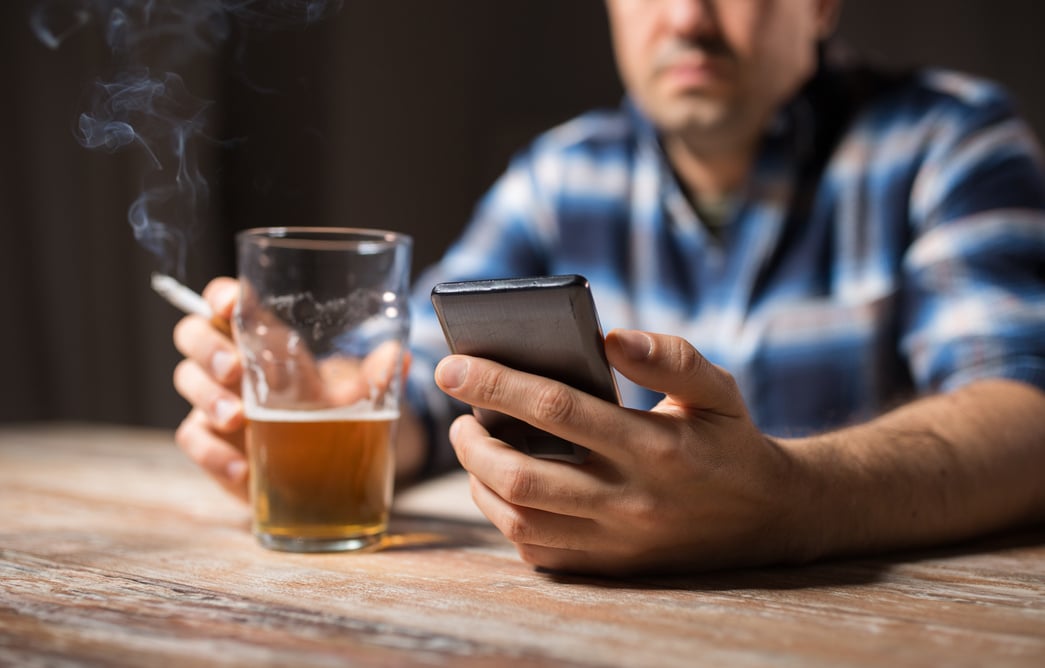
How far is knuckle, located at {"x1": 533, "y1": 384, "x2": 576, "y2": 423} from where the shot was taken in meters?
0.67

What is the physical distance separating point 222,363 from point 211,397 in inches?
1.8

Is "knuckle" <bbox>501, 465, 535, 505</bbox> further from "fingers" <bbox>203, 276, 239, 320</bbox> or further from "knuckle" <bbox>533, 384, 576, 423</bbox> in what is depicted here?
"fingers" <bbox>203, 276, 239, 320</bbox>

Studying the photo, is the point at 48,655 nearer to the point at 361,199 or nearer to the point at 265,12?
the point at 265,12

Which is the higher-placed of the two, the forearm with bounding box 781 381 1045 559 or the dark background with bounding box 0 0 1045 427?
the dark background with bounding box 0 0 1045 427

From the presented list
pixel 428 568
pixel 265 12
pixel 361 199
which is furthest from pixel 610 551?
pixel 361 199

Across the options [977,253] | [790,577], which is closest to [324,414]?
[790,577]

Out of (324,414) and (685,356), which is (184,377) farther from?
(685,356)

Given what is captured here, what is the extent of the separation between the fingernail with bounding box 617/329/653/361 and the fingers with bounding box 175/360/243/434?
1.74 feet

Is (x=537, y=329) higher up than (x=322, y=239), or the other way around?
(x=322, y=239)

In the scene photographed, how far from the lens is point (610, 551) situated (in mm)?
740

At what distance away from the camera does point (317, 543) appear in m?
0.86

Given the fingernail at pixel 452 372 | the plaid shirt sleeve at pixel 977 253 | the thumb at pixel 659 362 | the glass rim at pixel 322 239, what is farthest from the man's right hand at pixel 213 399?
the plaid shirt sleeve at pixel 977 253

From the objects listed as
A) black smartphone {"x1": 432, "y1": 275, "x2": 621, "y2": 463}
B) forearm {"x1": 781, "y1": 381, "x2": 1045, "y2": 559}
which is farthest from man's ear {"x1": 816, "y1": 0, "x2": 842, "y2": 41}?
black smartphone {"x1": 432, "y1": 275, "x2": 621, "y2": 463}

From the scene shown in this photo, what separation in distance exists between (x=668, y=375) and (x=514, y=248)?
1308 mm
